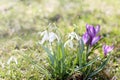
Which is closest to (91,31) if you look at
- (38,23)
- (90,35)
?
(90,35)

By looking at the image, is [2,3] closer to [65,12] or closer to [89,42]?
[65,12]

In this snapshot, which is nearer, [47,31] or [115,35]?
[47,31]

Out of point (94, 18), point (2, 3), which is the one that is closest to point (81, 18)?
point (94, 18)

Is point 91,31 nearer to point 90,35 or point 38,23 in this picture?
point 90,35

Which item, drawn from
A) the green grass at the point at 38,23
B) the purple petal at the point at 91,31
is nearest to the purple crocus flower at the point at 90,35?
the purple petal at the point at 91,31

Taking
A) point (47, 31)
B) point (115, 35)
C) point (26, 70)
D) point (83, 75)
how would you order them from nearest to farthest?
point (47, 31) < point (83, 75) < point (26, 70) < point (115, 35)

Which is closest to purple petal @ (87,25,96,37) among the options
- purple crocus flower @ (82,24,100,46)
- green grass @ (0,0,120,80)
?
purple crocus flower @ (82,24,100,46)

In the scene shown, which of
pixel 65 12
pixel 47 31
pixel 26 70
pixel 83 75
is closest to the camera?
pixel 47 31

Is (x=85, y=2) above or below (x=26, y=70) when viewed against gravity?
above

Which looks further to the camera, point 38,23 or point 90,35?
point 38,23
